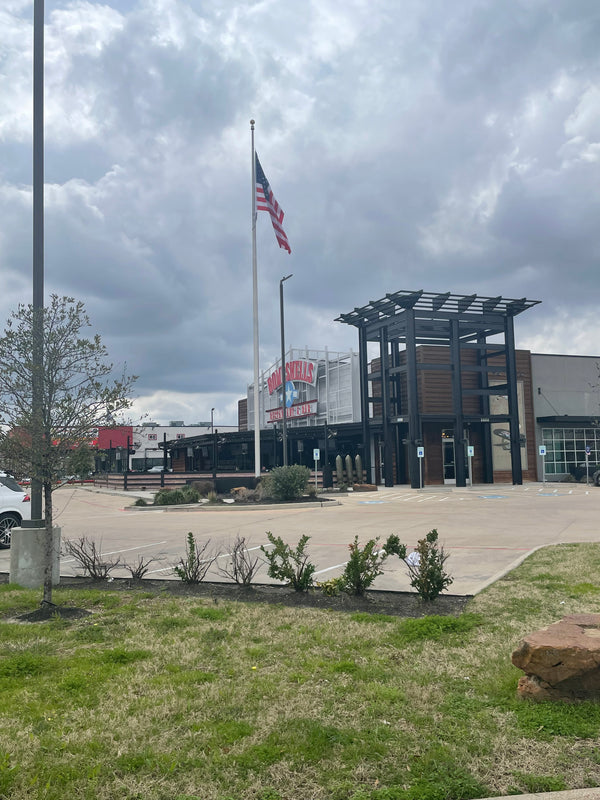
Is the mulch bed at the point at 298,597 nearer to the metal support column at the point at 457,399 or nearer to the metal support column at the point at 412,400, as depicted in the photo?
the metal support column at the point at 412,400

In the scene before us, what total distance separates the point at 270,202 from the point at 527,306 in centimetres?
2040

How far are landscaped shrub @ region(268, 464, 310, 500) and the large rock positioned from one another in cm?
2357

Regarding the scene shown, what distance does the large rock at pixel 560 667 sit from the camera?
14.8ft

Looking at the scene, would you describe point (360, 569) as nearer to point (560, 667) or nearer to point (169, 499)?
point (560, 667)

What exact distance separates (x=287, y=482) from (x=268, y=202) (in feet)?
42.5

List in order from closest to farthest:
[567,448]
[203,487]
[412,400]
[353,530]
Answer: [353,530]
[203,487]
[412,400]
[567,448]

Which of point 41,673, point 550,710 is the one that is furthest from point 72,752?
point 550,710

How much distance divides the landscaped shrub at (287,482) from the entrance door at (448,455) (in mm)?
18352

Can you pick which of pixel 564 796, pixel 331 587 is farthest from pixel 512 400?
pixel 564 796

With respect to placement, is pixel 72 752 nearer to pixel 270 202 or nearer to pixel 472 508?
pixel 472 508

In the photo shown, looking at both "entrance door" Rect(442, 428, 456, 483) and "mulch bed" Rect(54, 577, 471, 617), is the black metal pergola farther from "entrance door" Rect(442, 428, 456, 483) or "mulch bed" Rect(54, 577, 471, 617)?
"mulch bed" Rect(54, 577, 471, 617)

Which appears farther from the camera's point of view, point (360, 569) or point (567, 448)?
point (567, 448)

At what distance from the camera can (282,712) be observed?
4.54 m

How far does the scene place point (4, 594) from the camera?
8898 millimetres
